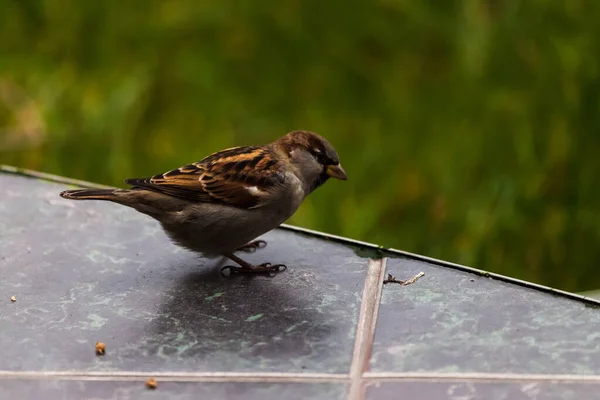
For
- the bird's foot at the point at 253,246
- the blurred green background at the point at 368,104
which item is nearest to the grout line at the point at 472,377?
the bird's foot at the point at 253,246

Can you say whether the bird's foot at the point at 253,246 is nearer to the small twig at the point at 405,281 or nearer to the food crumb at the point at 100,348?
the small twig at the point at 405,281

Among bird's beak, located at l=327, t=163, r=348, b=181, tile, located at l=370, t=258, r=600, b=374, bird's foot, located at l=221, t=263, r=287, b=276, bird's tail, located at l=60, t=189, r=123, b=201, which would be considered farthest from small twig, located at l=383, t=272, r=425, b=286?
bird's tail, located at l=60, t=189, r=123, b=201

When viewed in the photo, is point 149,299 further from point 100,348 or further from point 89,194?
point 89,194

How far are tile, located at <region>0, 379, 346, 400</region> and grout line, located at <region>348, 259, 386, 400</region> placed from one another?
0.10 feet

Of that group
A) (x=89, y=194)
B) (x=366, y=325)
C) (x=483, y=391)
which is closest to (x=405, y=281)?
(x=366, y=325)

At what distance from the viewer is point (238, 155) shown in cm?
282

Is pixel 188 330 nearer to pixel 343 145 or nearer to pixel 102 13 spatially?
pixel 343 145

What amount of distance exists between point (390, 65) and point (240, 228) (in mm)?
2453

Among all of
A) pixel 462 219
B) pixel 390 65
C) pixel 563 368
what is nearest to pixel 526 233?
pixel 462 219

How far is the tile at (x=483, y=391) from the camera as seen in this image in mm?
1777

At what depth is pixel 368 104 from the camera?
15.6 feet

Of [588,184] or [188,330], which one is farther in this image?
[588,184]

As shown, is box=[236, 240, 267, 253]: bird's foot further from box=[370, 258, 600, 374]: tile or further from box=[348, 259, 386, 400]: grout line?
box=[370, 258, 600, 374]: tile

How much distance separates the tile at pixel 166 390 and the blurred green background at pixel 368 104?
1902mm
